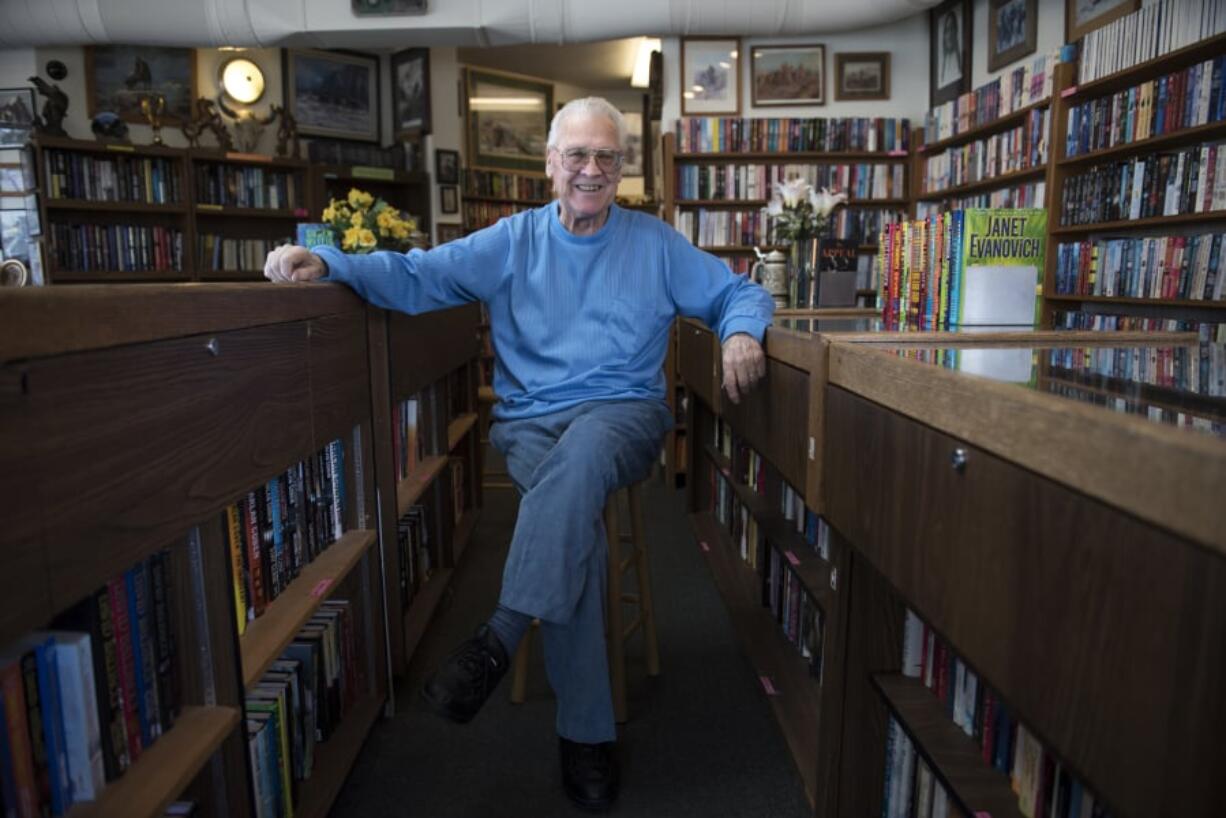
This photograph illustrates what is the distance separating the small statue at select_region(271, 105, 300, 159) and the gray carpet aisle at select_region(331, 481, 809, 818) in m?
4.32

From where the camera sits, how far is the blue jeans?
4.54 ft

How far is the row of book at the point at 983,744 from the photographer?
0.95m

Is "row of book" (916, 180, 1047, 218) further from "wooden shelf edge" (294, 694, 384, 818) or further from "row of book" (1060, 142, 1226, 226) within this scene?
"wooden shelf edge" (294, 694, 384, 818)

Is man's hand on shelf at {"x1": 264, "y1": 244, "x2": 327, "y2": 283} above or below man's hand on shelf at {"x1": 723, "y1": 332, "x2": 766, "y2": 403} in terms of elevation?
above

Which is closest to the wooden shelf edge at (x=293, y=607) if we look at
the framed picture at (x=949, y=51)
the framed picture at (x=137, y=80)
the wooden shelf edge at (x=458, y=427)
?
the wooden shelf edge at (x=458, y=427)

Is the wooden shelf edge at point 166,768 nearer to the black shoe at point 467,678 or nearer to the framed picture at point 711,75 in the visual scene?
the black shoe at point 467,678

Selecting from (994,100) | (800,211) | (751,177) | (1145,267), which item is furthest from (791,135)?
(800,211)

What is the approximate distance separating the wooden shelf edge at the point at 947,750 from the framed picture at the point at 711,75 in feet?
13.2

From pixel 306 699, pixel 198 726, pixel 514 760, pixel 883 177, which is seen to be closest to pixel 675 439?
pixel 883 177

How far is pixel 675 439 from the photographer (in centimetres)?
417

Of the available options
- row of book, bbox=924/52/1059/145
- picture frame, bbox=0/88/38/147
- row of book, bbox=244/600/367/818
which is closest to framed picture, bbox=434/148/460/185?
picture frame, bbox=0/88/38/147

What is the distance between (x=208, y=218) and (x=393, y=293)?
14.9 ft

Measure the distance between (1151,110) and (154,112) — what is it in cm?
539

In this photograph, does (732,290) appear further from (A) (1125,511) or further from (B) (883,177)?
(B) (883,177)
